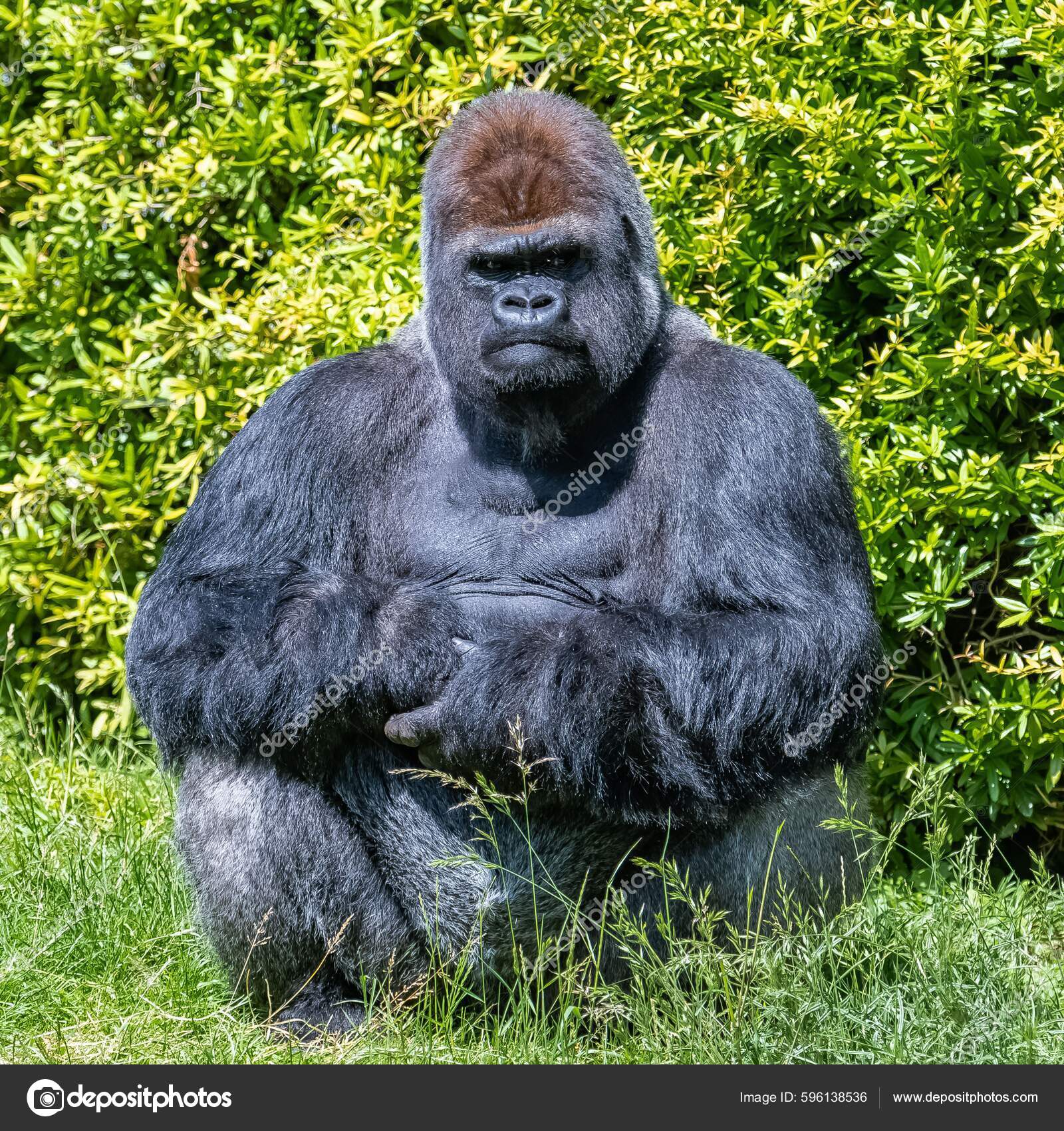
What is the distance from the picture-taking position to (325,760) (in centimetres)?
306

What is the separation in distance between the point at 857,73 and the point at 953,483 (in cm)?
113

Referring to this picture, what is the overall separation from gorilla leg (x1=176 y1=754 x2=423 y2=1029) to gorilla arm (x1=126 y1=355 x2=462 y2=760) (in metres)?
0.11

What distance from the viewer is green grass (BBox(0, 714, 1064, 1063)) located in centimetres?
279

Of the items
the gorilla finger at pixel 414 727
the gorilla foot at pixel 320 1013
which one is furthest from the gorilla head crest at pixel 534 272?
the gorilla foot at pixel 320 1013

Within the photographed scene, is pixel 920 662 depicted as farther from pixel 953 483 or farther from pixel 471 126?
pixel 471 126

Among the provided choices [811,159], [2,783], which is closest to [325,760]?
[2,783]

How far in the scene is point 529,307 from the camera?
3.06 metres

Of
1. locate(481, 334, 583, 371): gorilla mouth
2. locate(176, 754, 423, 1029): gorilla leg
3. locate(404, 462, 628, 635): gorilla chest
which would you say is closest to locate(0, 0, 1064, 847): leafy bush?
locate(404, 462, 628, 635): gorilla chest

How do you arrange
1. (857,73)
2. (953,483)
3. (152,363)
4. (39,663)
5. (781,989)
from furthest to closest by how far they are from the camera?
1. (39,663)
2. (152,363)
3. (857,73)
4. (953,483)
5. (781,989)

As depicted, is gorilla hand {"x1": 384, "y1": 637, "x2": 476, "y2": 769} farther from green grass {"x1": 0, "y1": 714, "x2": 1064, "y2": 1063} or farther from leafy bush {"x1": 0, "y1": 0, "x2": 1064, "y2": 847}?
leafy bush {"x1": 0, "y1": 0, "x2": 1064, "y2": 847}

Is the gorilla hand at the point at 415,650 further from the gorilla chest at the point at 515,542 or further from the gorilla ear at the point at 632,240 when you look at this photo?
the gorilla ear at the point at 632,240

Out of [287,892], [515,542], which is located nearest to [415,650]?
[515,542]

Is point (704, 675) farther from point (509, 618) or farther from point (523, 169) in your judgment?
point (523, 169)
